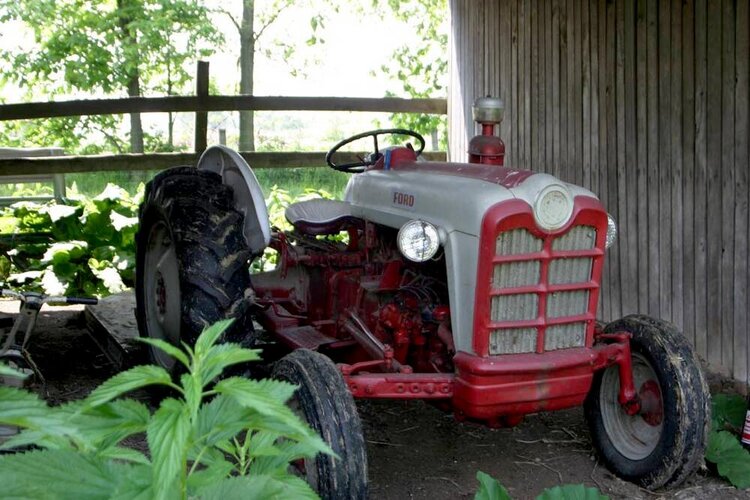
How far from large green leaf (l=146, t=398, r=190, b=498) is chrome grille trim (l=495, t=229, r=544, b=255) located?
2.34 m

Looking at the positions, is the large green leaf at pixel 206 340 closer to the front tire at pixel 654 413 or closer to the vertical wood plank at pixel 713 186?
the front tire at pixel 654 413

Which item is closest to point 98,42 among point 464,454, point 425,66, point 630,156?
point 425,66

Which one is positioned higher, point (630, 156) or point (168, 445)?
point (630, 156)

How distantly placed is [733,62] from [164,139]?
A: 1380 centimetres

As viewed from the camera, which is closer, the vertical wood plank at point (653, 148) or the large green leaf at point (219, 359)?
the large green leaf at point (219, 359)

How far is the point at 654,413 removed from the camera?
12.7 feet

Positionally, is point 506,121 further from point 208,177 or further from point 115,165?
point 115,165

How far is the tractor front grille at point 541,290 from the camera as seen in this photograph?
3.37 m

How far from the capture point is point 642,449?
3.92m

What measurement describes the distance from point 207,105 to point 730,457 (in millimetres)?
6603

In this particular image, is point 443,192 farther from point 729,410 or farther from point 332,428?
point 729,410

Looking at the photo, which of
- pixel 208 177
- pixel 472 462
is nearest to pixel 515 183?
pixel 472 462

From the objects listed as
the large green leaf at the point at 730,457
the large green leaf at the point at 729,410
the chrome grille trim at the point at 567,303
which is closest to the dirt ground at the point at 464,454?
the large green leaf at the point at 730,457

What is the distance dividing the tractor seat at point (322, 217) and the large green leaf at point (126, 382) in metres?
3.34
